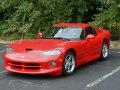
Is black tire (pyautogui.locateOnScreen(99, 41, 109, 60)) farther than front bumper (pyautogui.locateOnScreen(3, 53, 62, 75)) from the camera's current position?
Yes

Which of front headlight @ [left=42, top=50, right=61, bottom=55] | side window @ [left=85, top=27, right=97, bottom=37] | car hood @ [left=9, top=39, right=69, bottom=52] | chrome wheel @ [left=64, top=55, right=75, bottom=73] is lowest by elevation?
chrome wheel @ [left=64, top=55, right=75, bottom=73]

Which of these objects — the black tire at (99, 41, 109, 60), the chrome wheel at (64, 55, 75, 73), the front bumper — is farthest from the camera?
the black tire at (99, 41, 109, 60)

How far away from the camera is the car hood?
8656 millimetres

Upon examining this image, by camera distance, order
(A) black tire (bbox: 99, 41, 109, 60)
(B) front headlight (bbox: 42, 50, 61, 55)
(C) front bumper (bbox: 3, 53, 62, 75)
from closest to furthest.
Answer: (C) front bumper (bbox: 3, 53, 62, 75), (B) front headlight (bbox: 42, 50, 61, 55), (A) black tire (bbox: 99, 41, 109, 60)

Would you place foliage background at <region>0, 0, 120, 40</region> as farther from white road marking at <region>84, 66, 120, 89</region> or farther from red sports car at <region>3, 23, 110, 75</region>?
white road marking at <region>84, 66, 120, 89</region>

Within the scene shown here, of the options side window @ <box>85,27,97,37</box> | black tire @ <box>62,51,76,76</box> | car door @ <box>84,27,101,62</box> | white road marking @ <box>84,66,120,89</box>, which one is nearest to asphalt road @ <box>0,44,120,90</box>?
white road marking @ <box>84,66,120,89</box>

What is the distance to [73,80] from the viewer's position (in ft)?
27.1

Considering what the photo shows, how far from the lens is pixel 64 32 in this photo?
32.4ft

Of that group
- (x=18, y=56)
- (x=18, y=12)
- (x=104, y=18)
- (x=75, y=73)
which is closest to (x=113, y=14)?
(x=104, y=18)

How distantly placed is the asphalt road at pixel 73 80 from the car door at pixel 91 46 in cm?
38

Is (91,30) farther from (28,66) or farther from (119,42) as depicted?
(119,42)

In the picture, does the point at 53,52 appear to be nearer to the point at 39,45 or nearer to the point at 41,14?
the point at 39,45

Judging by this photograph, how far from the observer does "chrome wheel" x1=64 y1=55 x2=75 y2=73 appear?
870 cm

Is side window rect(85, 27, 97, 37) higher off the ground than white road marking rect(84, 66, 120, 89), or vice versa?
side window rect(85, 27, 97, 37)
